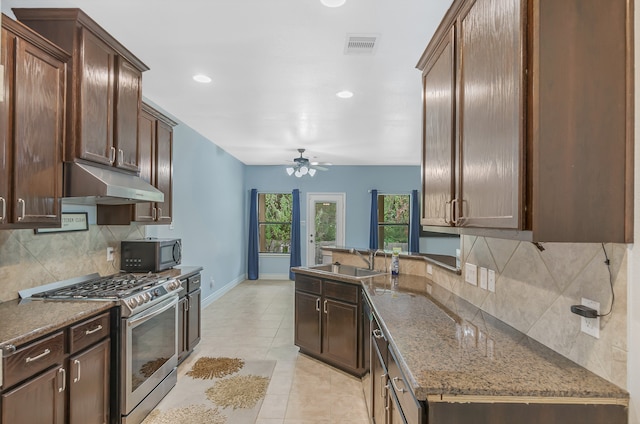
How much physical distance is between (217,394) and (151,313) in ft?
2.92

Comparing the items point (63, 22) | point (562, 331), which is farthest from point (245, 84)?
point (562, 331)

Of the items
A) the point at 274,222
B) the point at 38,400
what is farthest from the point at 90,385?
the point at 274,222

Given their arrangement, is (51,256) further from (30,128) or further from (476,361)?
(476,361)

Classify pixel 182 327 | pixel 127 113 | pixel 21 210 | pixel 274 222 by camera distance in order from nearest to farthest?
1. pixel 21 210
2. pixel 127 113
3. pixel 182 327
4. pixel 274 222

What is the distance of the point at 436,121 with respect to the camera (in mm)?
1815

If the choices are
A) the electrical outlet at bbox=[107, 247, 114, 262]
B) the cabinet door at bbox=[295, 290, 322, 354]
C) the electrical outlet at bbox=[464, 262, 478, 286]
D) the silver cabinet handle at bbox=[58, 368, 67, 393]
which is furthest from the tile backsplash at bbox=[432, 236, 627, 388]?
the electrical outlet at bbox=[107, 247, 114, 262]

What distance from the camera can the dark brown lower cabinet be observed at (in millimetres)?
3031

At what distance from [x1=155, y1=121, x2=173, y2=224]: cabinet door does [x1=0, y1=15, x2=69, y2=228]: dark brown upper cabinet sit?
134cm

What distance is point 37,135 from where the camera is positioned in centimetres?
195

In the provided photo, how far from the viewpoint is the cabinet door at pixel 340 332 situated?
120 inches

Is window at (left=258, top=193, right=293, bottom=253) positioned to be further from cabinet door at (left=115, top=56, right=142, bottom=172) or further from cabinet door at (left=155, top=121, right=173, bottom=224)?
cabinet door at (left=115, top=56, right=142, bottom=172)

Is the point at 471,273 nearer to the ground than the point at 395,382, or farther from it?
farther from it

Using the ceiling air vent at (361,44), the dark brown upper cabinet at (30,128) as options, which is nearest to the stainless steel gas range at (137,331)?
the dark brown upper cabinet at (30,128)

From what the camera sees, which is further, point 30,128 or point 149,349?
point 149,349
